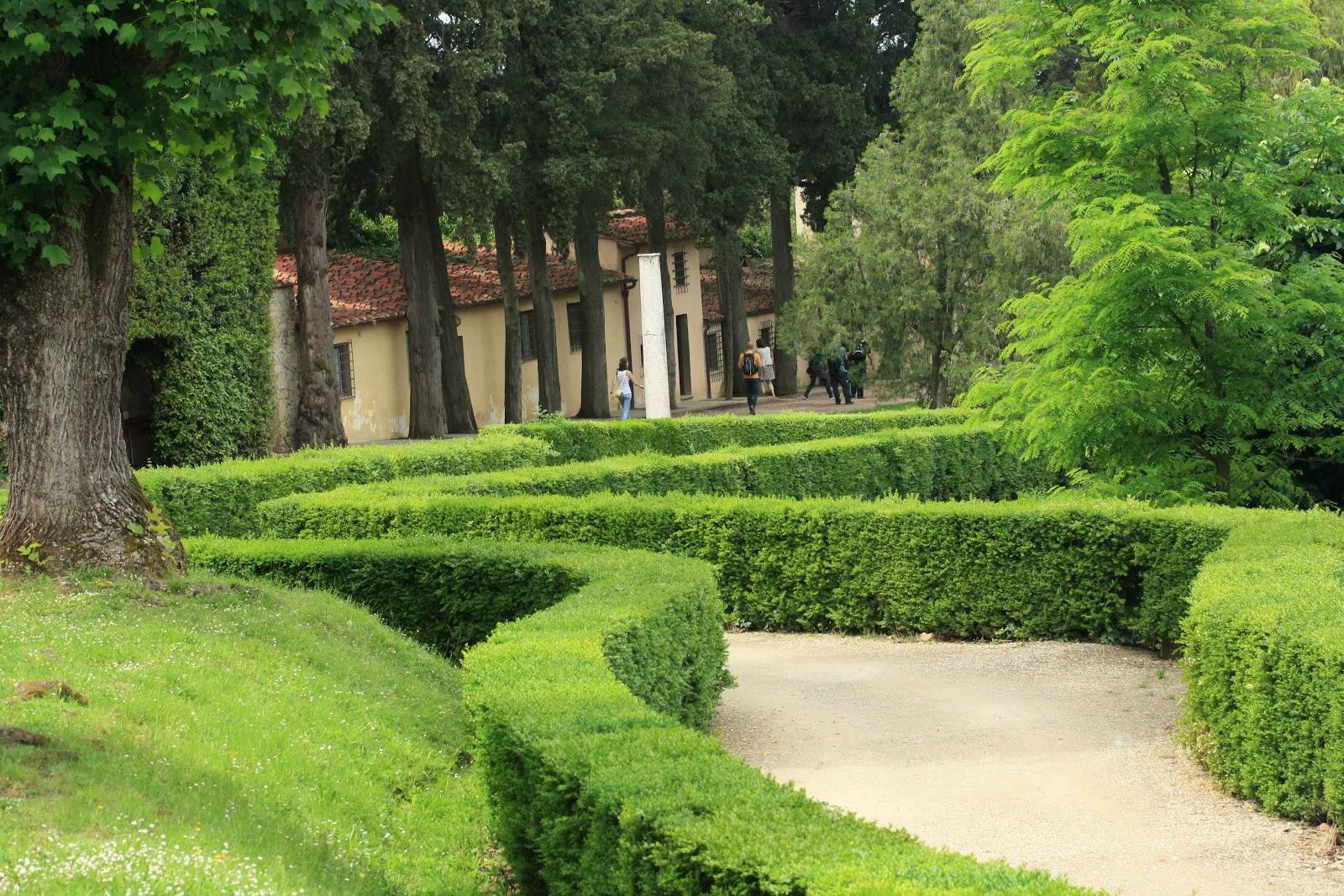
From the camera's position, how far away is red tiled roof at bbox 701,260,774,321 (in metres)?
56.6

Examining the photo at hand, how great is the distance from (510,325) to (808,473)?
1697 centimetres

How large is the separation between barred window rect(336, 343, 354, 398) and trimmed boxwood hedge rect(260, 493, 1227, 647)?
69.5 feet

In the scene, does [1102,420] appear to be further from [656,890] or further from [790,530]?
[656,890]

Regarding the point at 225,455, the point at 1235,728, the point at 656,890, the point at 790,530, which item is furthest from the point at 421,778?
the point at 225,455

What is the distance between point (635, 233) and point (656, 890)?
151 feet

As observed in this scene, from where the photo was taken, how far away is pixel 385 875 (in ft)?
20.2

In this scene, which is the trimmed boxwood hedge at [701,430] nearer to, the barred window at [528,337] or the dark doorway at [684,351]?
the barred window at [528,337]

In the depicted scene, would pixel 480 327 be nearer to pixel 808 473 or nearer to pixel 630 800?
pixel 808 473

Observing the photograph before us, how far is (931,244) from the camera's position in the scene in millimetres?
29141

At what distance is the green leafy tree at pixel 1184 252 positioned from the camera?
499 inches

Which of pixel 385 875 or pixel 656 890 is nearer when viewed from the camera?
pixel 656 890

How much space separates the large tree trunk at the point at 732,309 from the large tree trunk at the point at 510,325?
7240 mm

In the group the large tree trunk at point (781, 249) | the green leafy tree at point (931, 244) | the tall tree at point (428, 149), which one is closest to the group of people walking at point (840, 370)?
the large tree trunk at point (781, 249)

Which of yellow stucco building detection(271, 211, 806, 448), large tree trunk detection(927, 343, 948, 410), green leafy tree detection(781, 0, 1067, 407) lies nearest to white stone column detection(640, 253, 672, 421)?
yellow stucco building detection(271, 211, 806, 448)
